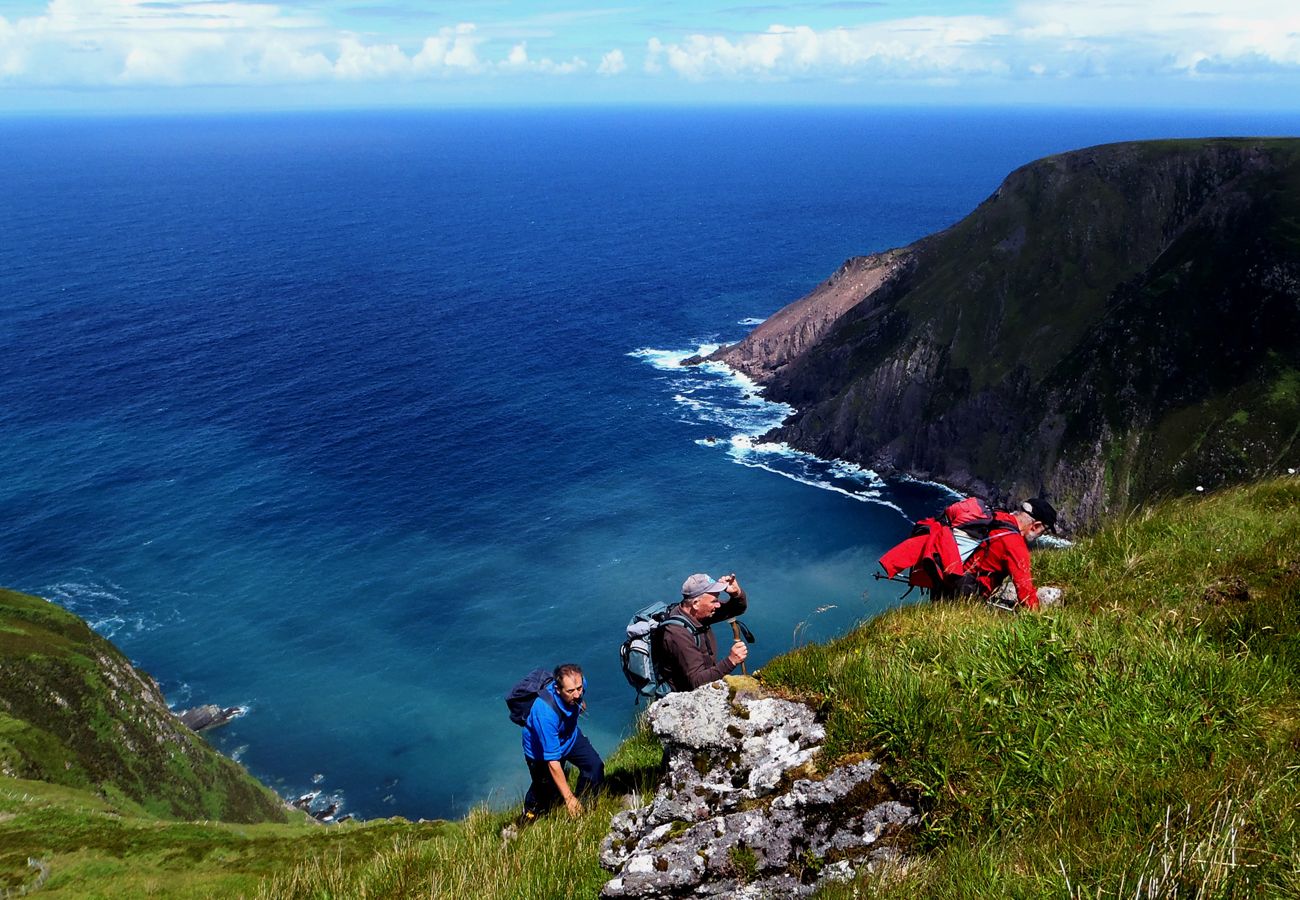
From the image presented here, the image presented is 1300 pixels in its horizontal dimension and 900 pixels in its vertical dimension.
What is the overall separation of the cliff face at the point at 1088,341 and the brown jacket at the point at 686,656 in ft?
249

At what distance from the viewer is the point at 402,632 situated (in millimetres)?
72750

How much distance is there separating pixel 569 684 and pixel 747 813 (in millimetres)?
3877

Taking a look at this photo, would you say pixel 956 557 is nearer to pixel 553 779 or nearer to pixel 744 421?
pixel 553 779

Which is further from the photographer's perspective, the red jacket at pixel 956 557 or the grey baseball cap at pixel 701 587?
the red jacket at pixel 956 557

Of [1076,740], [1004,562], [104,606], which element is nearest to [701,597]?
[1004,562]

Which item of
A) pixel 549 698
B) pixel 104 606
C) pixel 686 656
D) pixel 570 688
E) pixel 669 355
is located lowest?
pixel 104 606

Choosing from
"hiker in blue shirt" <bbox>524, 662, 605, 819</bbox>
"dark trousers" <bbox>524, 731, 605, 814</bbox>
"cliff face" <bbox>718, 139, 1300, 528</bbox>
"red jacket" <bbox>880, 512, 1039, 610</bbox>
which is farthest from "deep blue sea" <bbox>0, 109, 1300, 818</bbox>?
"red jacket" <bbox>880, 512, 1039, 610</bbox>

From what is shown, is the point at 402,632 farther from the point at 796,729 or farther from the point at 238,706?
the point at 796,729

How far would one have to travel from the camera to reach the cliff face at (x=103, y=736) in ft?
158

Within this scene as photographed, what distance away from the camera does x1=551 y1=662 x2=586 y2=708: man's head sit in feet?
35.0

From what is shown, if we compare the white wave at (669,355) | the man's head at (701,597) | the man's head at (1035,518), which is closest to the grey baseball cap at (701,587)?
the man's head at (701,597)

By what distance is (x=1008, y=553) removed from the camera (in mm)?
10211

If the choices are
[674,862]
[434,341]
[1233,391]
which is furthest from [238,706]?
[1233,391]

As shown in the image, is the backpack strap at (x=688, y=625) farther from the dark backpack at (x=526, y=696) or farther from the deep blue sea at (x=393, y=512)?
the deep blue sea at (x=393, y=512)
